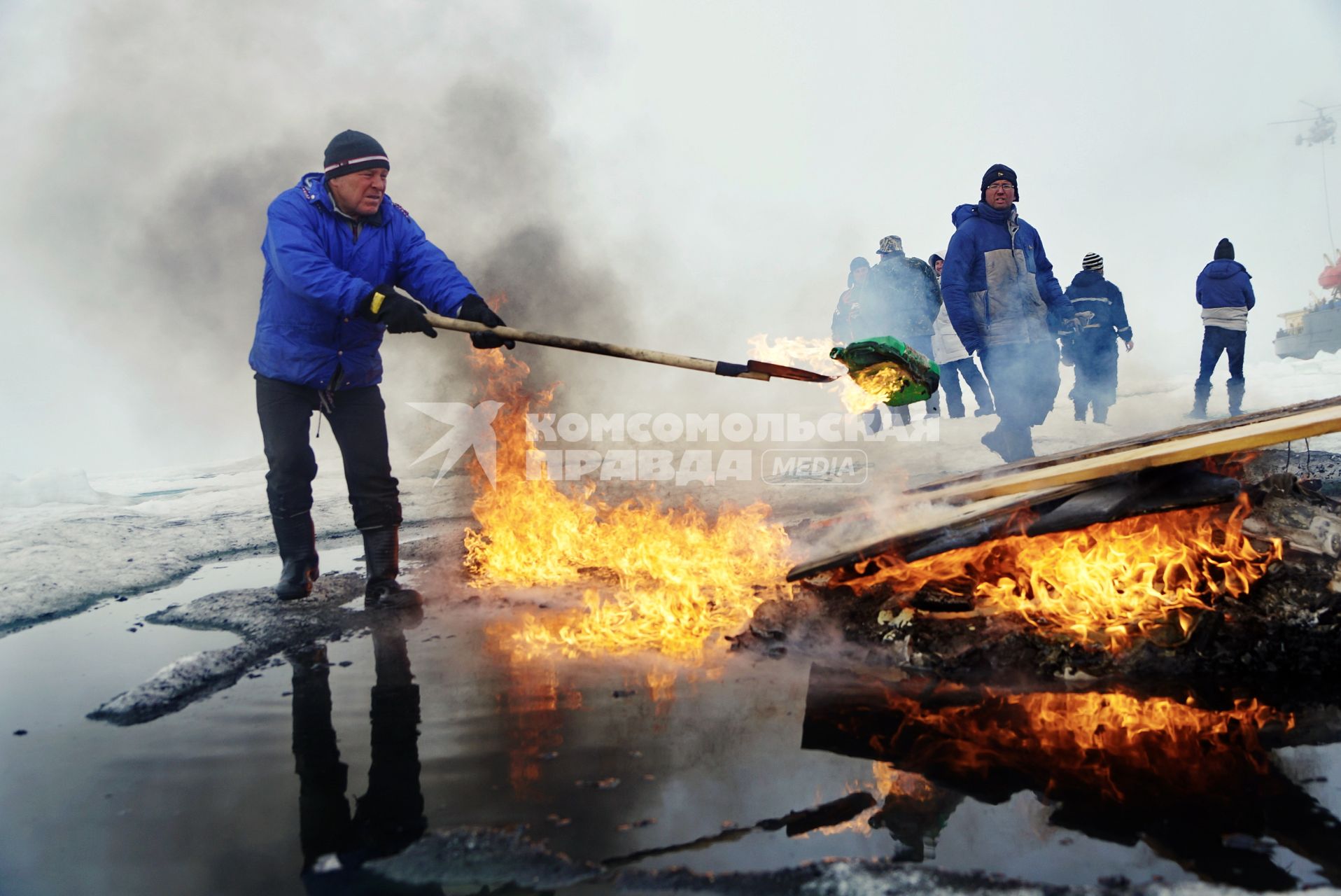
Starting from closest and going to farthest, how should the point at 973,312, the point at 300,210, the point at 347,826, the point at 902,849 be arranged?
the point at 902,849 → the point at 347,826 → the point at 300,210 → the point at 973,312

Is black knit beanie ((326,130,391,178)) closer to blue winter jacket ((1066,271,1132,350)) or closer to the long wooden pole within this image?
the long wooden pole

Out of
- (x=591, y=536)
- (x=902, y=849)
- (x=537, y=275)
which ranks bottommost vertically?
(x=902, y=849)

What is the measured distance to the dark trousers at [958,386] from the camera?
34.3 ft

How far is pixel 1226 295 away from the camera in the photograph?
9.66 m

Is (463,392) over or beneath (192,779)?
over

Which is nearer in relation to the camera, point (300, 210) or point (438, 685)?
point (438, 685)

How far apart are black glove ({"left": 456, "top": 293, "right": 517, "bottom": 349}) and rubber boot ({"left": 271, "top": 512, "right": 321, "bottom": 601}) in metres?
1.47

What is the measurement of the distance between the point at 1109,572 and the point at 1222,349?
8635 mm

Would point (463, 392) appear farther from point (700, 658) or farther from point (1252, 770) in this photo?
→ point (1252, 770)

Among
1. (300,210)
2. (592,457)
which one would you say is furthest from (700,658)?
(592,457)

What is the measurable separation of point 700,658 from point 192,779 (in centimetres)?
182

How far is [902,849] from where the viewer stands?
1.84m

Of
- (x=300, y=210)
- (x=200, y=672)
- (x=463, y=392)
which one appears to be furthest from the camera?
(x=463, y=392)

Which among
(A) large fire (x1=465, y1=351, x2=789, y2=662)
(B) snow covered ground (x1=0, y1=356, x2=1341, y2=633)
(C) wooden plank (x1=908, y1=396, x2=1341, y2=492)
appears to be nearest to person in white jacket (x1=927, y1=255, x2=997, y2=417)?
(B) snow covered ground (x1=0, y1=356, x2=1341, y2=633)
